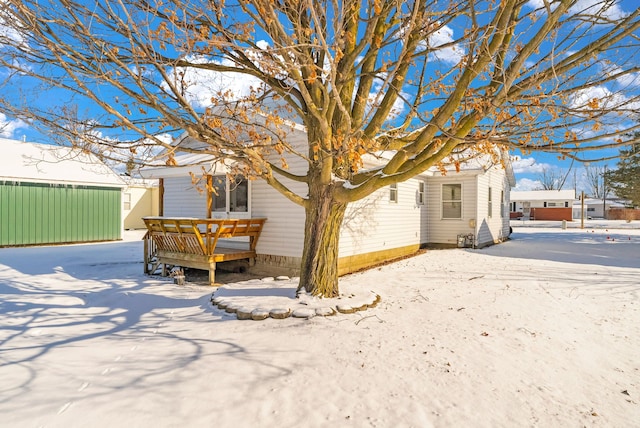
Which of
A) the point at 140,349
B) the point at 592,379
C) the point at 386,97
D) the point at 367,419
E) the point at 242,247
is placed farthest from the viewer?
the point at 242,247

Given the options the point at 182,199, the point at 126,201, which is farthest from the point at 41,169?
the point at 182,199

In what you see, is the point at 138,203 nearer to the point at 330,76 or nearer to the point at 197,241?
the point at 197,241

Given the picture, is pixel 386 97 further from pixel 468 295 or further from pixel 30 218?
pixel 30 218

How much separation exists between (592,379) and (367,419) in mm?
2500

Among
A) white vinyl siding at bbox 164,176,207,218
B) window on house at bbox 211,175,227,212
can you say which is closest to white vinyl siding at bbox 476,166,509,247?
window on house at bbox 211,175,227,212

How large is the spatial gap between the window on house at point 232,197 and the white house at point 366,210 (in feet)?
0.09

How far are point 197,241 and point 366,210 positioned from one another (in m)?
4.53

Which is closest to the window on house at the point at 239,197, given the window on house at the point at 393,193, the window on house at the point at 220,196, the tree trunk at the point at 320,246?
the window on house at the point at 220,196

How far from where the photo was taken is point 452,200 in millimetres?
14461

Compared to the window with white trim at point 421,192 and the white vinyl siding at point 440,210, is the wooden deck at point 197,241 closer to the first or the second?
the window with white trim at point 421,192

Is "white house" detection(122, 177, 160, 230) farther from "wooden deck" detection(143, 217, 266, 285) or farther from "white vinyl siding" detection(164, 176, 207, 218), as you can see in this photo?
"wooden deck" detection(143, 217, 266, 285)

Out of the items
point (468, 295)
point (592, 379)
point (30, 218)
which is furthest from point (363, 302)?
point (30, 218)

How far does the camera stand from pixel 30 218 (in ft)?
51.5

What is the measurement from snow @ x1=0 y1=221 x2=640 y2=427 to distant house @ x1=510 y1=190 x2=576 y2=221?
4009 centimetres
